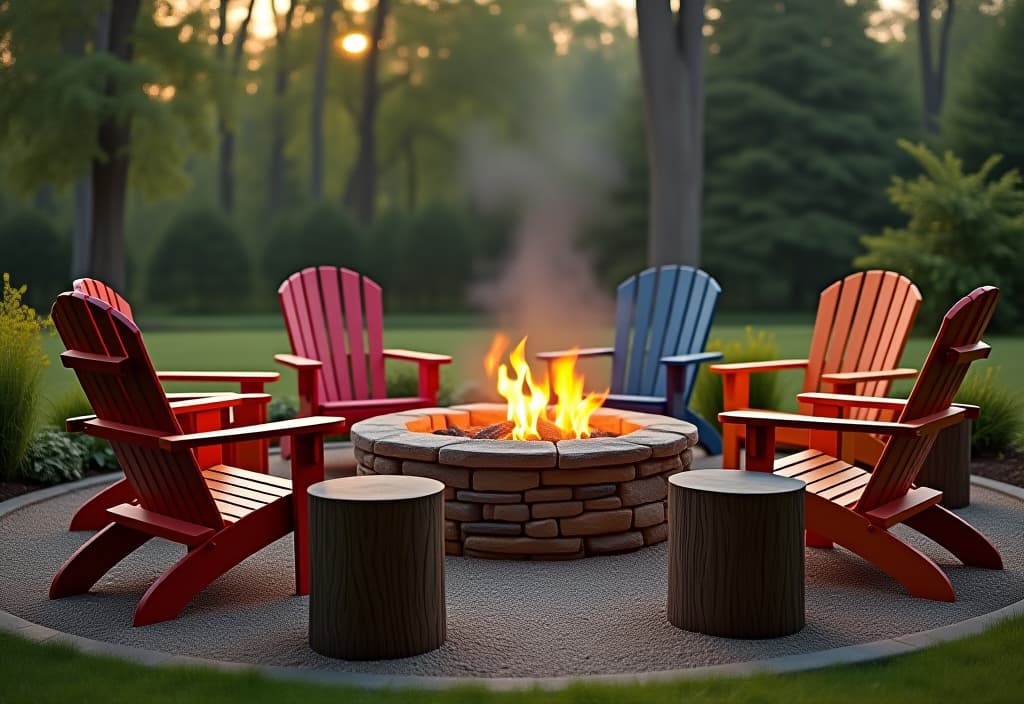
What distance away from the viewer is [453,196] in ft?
92.4

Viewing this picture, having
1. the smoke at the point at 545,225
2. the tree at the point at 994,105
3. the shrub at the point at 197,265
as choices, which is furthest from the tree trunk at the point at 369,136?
the tree at the point at 994,105

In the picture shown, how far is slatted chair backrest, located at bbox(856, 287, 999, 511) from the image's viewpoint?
129 inches

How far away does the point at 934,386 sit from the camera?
3.37 metres

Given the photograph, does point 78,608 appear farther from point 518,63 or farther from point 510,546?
point 518,63

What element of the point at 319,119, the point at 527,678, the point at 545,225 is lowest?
the point at 527,678

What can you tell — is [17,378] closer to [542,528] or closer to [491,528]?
[491,528]

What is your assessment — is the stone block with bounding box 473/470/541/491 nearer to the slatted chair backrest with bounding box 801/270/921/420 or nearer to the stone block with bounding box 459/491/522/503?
the stone block with bounding box 459/491/522/503

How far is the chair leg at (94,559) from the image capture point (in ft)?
11.2

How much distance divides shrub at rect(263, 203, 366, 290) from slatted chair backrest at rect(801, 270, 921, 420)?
14707 millimetres

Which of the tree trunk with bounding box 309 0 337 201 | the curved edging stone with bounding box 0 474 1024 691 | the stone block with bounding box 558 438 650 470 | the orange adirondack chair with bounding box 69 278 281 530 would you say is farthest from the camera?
the tree trunk with bounding box 309 0 337 201

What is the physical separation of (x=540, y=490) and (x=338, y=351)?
2194 mm

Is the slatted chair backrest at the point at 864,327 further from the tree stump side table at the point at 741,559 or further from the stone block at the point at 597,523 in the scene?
the tree stump side table at the point at 741,559

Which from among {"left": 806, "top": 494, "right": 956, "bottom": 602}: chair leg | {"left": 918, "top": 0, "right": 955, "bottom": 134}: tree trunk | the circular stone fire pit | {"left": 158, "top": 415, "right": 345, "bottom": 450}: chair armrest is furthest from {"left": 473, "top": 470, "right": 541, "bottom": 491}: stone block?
{"left": 918, "top": 0, "right": 955, "bottom": 134}: tree trunk

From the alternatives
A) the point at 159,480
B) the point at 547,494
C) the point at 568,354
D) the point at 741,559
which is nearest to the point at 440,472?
the point at 547,494
